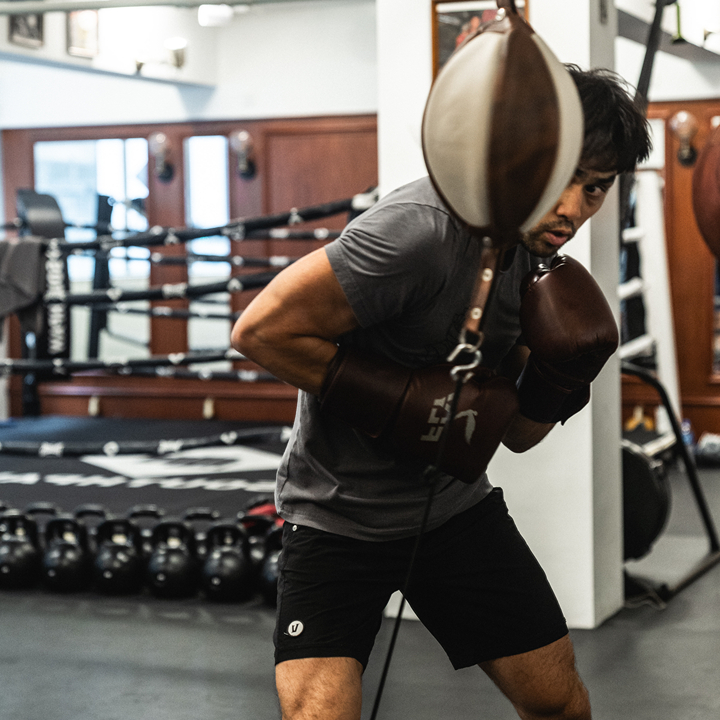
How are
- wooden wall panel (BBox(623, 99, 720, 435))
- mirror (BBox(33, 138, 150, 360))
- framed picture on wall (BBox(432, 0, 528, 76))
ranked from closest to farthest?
1. framed picture on wall (BBox(432, 0, 528, 76))
2. wooden wall panel (BBox(623, 99, 720, 435))
3. mirror (BBox(33, 138, 150, 360))

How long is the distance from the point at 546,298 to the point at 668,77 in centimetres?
531

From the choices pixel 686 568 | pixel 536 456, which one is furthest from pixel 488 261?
pixel 686 568

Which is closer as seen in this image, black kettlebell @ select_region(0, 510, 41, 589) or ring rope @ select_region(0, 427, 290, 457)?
black kettlebell @ select_region(0, 510, 41, 589)

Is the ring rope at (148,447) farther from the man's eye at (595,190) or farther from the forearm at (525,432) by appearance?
the man's eye at (595,190)

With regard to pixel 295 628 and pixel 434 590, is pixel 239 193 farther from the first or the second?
pixel 295 628

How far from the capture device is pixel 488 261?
962 millimetres

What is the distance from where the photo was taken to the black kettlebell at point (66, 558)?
328cm

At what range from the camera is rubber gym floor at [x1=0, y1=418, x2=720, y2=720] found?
2361mm

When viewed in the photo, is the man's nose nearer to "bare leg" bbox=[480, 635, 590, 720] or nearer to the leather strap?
the leather strap

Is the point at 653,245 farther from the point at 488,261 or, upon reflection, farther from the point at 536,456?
the point at 488,261

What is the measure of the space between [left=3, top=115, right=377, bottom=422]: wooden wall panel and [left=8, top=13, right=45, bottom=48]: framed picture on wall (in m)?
1.65

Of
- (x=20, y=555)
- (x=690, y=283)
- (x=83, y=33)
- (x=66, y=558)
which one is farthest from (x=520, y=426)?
(x=83, y=33)

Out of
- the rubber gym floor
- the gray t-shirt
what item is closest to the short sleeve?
the gray t-shirt

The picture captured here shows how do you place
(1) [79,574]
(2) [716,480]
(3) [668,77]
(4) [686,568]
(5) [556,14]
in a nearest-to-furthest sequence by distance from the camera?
(5) [556,14], (1) [79,574], (4) [686,568], (2) [716,480], (3) [668,77]
